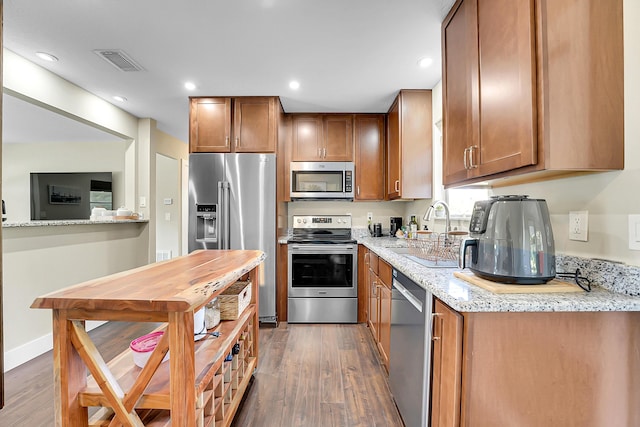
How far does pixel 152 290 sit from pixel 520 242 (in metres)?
1.32

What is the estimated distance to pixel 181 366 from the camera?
0.93 metres

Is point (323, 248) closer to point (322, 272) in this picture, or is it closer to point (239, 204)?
point (322, 272)

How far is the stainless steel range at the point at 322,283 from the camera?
299 cm

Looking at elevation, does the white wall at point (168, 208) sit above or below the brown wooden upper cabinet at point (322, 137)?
below

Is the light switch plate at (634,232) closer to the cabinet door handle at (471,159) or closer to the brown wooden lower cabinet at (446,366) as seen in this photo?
the cabinet door handle at (471,159)

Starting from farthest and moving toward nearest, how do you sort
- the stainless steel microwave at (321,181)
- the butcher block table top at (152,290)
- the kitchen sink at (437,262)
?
the stainless steel microwave at (321,181)
the kitchen sink at (437,262)
the butcher block table top at (152,290)

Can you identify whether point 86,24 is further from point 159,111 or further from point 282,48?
point 159,111

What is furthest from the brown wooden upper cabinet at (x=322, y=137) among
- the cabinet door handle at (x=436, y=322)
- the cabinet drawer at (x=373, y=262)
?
the cabinet door handle at (x=436, y=322)

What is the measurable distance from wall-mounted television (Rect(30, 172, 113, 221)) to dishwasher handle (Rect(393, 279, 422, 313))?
495cm

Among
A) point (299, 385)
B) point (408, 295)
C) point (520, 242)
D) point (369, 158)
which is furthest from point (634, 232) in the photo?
point (369, 158)

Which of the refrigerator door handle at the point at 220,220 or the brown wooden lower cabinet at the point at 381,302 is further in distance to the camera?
the refrigerator door handle at the point at 220,220

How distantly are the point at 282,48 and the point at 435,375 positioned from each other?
223 cm

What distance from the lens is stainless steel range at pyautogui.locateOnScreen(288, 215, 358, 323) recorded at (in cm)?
299

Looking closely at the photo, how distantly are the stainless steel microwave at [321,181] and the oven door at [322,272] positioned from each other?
0.62 m
